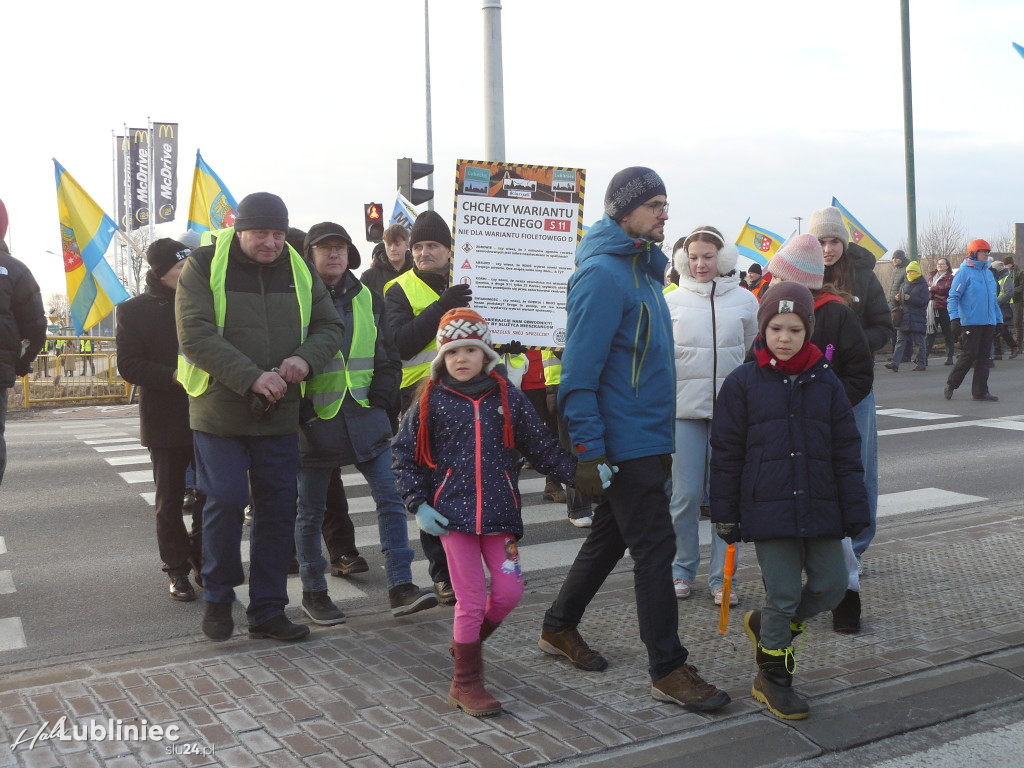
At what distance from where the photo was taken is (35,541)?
23.8 feet

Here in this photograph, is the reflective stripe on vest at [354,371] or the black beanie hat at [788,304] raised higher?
the black beanie hat at [788,304]

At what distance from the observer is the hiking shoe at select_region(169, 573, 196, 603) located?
223 inches

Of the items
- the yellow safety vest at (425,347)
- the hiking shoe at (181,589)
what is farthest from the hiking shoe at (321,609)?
the yellow safety vest at (425,347)

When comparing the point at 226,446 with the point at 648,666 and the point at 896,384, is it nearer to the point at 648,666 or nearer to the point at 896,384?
the point at 648,666

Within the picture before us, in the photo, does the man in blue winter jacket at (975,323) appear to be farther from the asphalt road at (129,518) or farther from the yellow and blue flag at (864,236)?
the yellow and blue flag at (864,236)

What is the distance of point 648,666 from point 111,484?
22.4ft

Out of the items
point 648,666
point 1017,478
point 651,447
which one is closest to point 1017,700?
point 648,666

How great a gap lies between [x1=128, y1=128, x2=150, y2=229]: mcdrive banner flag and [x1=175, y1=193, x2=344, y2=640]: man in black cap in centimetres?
3224

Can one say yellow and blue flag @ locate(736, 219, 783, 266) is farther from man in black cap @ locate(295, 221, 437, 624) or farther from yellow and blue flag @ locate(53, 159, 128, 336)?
man in black cap @ locate(295, 221, 437, 624)

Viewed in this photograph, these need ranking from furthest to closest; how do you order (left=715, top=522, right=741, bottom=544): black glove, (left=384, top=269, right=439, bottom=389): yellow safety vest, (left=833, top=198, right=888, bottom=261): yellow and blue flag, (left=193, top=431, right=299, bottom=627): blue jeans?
(left=833, top=198, right=888, bottom=261): yellow and blue flag → (left=384, top=269, right=439, bottom=389): yellow safety vest → (left=193, top=431, right=299, bottom=627): blue jeans → (left=715, top=522, right=741, bottom=544): black glove

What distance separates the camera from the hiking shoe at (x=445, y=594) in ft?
17.8

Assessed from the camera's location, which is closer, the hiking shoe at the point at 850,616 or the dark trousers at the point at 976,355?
the hiking shoe at the point at 850,616

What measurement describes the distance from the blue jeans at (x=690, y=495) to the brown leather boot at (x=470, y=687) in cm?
174

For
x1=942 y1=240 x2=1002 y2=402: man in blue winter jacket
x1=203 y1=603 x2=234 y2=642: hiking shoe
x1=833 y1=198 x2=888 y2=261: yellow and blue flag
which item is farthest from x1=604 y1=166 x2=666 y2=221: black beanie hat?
x1=833 y1=198 x2=888 y2=261: yellow and blue flag
